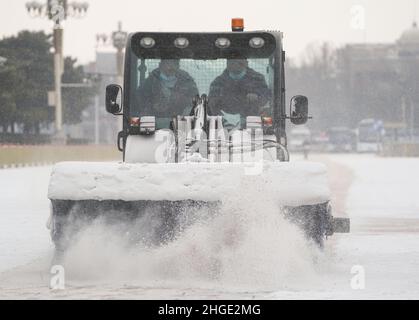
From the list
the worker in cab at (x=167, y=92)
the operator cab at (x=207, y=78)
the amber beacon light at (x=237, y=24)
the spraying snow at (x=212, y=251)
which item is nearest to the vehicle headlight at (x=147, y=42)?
the operator cab at (x=207, y=78)

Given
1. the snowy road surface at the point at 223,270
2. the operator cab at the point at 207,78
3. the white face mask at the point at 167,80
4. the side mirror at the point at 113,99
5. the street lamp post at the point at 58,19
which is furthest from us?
the street lamp post at the point at 58,19

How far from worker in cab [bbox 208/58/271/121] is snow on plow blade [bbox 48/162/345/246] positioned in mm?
2413

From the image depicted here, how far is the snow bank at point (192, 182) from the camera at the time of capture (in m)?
10.8

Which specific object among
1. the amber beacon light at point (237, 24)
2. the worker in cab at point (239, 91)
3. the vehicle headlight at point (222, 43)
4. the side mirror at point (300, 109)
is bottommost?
the side mirror at point (300, 109)

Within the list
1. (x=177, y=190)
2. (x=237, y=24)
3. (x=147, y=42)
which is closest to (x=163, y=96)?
(x=147, y=42)

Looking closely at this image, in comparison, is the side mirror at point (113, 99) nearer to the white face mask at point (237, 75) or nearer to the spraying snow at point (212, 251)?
the white face mask at point (237, 75)

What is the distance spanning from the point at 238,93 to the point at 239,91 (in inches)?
0.9

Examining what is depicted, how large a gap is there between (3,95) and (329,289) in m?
72.9

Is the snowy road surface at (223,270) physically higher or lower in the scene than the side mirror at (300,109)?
lower

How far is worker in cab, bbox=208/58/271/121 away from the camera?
13.4 m

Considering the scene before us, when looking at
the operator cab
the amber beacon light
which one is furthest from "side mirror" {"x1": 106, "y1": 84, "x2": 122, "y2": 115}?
the amber beacon light

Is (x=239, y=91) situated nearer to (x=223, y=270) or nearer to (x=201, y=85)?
(x=201, y=85)

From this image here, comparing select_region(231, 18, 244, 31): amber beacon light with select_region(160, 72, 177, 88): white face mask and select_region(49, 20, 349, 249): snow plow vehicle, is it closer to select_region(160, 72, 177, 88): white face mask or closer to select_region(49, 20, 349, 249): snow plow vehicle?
select_region(49, 20, 349, 249): snow plow vehicle

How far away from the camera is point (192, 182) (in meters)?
10.8
